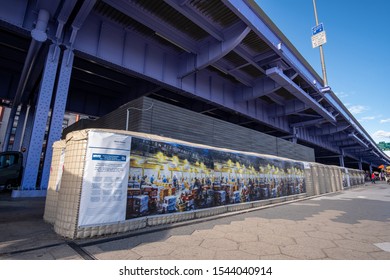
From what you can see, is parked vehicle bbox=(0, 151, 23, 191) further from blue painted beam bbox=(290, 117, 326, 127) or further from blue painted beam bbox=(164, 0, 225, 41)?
blue painted beam bbox=(290, 117, 326, 127)

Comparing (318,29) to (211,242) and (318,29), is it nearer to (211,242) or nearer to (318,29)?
(318,29)

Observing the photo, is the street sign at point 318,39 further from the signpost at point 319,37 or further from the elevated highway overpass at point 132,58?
→ the elevated highway overpass at point 132,58

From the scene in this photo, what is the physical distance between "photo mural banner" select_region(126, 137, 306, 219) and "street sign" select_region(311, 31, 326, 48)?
52.0 ft

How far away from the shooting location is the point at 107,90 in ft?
61.4

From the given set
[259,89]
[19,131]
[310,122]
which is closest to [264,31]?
[259,89]

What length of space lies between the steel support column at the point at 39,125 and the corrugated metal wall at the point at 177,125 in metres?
2.66

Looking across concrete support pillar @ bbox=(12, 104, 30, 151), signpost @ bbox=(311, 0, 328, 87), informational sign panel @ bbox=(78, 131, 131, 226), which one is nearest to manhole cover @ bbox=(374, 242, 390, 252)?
informational sign panel @ bbox=(78, 131, 131, 226)

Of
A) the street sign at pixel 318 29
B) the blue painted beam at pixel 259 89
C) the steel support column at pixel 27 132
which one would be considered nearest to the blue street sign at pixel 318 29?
the street sign at pixel 318 29

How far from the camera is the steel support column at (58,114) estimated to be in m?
9.91

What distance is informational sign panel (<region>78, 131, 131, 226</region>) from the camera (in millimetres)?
4324

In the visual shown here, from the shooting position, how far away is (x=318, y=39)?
65.6ft

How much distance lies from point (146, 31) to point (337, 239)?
12.6 meters

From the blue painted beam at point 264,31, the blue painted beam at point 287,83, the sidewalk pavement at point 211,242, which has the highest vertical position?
the blue painted beam at point 264,31

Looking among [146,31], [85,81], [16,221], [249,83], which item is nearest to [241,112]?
[249,83]
